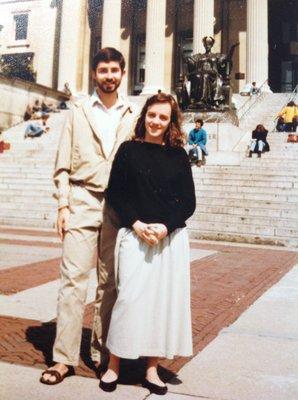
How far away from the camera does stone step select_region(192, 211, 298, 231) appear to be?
11.2 metres

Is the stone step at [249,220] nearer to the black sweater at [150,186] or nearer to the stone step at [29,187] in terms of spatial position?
the stone step at [29,187]

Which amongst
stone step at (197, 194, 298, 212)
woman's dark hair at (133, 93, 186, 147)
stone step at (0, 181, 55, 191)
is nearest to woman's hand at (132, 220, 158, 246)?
woman's dark hair at (133, 93, 186, 147)

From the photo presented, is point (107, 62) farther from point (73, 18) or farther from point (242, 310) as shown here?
point (73, 18)

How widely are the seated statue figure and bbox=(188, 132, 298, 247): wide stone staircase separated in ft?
13.6

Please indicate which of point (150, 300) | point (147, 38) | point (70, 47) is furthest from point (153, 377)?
point (70, 47)

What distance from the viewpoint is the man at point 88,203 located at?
319 cm

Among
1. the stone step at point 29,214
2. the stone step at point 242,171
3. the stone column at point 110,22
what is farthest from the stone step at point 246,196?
the stone column at point 110,22

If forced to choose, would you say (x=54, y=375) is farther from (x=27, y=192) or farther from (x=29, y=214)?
(x=27, y=192)

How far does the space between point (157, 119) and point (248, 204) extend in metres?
9.60

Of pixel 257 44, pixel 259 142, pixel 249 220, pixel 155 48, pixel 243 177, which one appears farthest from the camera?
pixel 155 48

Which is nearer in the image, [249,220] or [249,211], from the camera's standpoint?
[249,220]

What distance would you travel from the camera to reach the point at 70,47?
38781 millimetres

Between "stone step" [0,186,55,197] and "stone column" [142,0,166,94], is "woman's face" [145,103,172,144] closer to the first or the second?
"stone step" [0,186,55,197]

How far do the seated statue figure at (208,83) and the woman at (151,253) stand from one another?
1586cm
